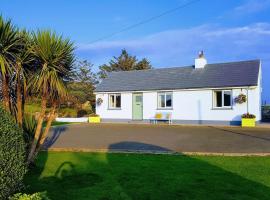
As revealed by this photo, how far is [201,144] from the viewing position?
1551 centimetres

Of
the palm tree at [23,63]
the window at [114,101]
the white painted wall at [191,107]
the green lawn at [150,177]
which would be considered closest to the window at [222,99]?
the white painted wall at [191,107]

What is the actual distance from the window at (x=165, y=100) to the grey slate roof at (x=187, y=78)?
1.95 feet

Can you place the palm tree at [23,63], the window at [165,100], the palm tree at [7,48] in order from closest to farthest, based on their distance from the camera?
the palm tree at [7,48] < the palm tree at [23,63] < the window at [165,100]

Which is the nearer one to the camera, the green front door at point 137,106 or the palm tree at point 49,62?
the palm tree at point 49,62

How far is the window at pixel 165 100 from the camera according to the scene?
29636 millimetres

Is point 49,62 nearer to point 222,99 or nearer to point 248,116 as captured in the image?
point 248,116

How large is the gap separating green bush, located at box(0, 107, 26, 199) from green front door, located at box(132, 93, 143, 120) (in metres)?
25.6

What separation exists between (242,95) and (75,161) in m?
17.1

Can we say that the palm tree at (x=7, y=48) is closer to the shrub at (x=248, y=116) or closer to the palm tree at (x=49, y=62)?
the palm tree at (x=49, y=62)

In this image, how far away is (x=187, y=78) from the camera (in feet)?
98.1

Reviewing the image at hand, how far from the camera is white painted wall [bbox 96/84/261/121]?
25.9 metres

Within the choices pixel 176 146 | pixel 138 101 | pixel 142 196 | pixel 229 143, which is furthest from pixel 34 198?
pixel 138 101

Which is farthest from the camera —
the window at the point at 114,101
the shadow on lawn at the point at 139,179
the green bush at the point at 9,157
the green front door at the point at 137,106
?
the window at the point at 114,101

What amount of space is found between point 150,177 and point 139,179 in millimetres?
350
